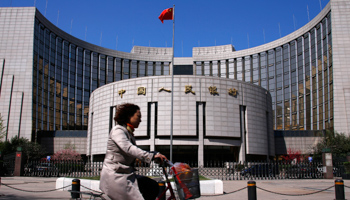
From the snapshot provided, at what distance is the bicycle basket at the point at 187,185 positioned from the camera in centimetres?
389

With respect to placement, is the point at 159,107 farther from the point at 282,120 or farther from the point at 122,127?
the point at 122,127

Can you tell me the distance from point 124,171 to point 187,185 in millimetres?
804

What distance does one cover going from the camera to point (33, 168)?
28.8 metres

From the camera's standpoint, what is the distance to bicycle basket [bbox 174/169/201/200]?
3.89 meters

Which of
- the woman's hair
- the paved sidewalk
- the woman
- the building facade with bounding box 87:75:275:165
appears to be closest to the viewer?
the woman

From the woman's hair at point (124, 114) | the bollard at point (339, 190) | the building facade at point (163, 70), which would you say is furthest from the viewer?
the building facade at point (163, 70)

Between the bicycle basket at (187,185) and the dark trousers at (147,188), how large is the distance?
399mm

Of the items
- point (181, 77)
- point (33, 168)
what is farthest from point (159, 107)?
point (33, 168)

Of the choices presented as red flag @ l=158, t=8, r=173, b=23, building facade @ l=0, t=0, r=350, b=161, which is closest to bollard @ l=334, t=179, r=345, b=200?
red flag @ l=158, t=8, r=173, b=23

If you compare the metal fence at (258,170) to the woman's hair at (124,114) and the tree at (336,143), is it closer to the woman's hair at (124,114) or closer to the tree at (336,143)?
the tree at (336,143)

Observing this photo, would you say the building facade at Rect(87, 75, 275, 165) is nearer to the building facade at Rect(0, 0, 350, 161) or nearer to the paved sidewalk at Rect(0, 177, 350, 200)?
the building facade at Rect(0, 0, 350, 161)

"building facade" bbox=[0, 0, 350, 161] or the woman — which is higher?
"building facade" bbox=[0, 0, 350, 161]

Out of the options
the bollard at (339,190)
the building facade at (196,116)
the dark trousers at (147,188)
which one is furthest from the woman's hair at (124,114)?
the building facade at (196,116)

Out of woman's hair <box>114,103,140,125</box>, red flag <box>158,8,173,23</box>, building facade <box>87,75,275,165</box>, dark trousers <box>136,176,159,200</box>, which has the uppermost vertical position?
red flag <box>158,8,173,23</box>
